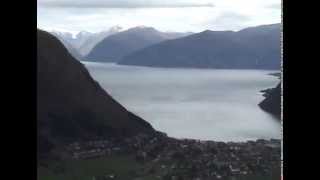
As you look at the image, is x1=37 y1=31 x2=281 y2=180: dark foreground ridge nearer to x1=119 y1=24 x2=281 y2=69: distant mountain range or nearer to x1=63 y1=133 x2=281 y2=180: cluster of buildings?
x1=63 y1=133 x2=281 y2=180: cluster of buildings

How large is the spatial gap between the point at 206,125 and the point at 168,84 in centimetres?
41

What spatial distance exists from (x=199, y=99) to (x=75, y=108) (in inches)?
29.0

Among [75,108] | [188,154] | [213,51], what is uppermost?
[213,51]

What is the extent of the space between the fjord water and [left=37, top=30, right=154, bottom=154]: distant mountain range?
135 mm

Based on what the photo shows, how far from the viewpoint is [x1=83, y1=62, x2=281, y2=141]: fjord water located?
2404 millimetres

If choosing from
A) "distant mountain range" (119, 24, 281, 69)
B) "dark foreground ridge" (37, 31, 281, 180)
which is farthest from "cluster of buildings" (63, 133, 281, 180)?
"distant mountain range" (119, 24, 281, 69)

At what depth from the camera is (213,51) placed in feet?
8.73

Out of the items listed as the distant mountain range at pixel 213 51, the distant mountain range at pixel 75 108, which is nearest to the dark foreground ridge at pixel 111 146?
the distant mountain range at pixel 75 108

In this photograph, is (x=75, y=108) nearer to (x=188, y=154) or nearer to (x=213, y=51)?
(x=188, y=154)

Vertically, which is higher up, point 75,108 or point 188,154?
point 75,108

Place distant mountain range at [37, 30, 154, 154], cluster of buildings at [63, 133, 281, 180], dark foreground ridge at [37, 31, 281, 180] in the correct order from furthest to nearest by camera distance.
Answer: cluster of buildings at [63, 133, 281, 180] → dark foreground ridge at [37, 31, 281, 180] → distant mountain range at [37, 30, 154, 154]

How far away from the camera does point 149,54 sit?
265 centimetres

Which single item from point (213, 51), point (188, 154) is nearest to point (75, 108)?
point (188, 154)
